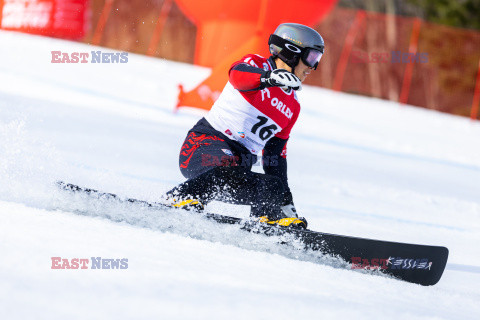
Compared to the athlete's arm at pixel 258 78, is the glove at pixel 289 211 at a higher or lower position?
lower

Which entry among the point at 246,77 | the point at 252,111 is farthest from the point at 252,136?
the point at 246,77

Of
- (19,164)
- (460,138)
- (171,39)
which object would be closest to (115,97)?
(19,164)

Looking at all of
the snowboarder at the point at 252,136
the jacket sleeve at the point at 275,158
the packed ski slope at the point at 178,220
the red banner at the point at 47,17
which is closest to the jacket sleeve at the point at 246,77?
the snowboarder at the point at 252,136

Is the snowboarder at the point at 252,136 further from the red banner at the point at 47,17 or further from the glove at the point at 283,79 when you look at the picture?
the red banner at the point at 47,17

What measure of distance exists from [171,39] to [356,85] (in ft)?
20.9

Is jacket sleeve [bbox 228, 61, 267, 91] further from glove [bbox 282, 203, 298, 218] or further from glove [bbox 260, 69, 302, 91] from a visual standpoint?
→ glove [bbox 282, 203, 298, 218]

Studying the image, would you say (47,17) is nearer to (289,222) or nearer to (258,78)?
(258,78)

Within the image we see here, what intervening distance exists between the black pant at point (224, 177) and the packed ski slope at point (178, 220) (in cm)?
29

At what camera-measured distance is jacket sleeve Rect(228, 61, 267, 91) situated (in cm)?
362

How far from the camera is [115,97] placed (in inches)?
417

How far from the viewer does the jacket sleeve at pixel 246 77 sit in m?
3.62

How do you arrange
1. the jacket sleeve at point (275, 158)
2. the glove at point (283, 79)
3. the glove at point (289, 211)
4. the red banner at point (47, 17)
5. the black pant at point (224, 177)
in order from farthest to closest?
the red banner at point (47, 17) < the jacket sleeve at point (275, 158) < the glove at point (289, 211) < the black pant at point (224, 177) < the glove at point (283, 79)

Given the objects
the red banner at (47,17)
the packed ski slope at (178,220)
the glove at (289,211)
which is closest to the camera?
the packed ski slope at (178,220)

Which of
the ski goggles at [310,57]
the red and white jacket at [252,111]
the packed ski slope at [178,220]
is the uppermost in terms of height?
the ski goggles at [310,57]
